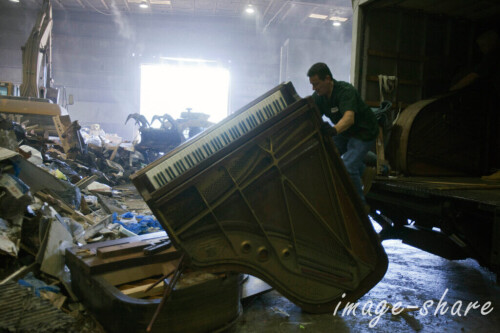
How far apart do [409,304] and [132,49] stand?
17450 mm

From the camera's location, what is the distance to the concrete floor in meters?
2.46

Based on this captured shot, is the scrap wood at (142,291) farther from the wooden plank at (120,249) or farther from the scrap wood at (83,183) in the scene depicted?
the scrap wood at (83,183)

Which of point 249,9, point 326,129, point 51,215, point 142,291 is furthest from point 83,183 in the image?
point 249,9

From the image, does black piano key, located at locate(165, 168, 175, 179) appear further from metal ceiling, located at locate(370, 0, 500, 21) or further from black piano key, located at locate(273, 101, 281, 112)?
metal ceiling, located at locate(370, 0, 500, 21)

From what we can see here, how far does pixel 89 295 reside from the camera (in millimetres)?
2367

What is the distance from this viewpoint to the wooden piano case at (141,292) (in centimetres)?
198

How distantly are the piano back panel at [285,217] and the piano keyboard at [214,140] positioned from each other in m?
0.10

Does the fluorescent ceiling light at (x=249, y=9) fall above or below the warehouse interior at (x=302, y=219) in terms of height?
above

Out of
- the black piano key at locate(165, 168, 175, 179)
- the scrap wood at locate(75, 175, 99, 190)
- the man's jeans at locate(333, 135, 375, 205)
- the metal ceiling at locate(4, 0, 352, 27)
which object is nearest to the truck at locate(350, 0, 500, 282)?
the man's jeans at locate(333, 135, 375, 205)

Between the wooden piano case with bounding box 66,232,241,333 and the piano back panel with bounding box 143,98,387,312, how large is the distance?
0.81 feet

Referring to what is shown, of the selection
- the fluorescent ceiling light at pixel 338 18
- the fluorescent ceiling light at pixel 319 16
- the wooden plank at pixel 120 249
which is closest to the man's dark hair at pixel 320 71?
the wooden plank at pixel 120 249

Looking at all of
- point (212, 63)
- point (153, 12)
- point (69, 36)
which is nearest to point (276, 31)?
point (212, 63)

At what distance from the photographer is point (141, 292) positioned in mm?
2348

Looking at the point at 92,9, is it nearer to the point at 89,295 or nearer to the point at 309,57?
the point at 309,57
